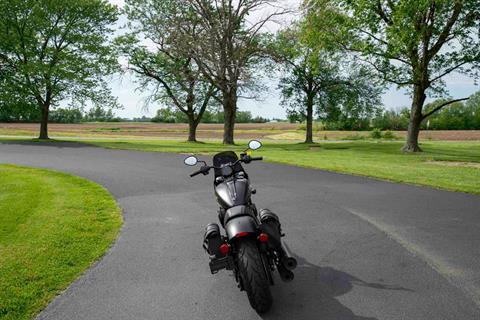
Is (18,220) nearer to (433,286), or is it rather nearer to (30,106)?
(433,286)

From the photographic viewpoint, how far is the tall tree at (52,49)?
32.6 metres

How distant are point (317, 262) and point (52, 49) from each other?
3681 centimetres

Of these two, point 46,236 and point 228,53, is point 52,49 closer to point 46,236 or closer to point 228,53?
point 228,53

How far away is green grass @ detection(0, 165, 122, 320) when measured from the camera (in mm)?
4332

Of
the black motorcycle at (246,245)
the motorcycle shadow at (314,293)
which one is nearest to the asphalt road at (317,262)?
the motorcycle shadow at (314,293)

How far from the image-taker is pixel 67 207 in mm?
8500

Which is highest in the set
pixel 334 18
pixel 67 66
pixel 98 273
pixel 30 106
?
pixel 334 18

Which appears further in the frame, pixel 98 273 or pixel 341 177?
pixel 341 177

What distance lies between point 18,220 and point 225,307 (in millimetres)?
5355

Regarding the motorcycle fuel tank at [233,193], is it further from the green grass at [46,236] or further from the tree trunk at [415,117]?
the tree trunk at [415,117]

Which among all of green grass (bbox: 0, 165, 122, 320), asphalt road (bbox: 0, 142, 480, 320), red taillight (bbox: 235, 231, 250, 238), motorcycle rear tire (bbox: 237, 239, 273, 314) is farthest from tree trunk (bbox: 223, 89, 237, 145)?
motorcycle rear tire (bbox: 237, 239, 273, 314)

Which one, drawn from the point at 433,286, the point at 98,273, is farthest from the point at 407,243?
the point at 98,273

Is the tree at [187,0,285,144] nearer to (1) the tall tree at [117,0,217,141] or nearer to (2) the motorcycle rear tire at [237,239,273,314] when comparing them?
(1) the tall tree at [117,0,217,141]

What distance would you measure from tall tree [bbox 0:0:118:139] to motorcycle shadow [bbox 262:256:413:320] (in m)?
33.1
